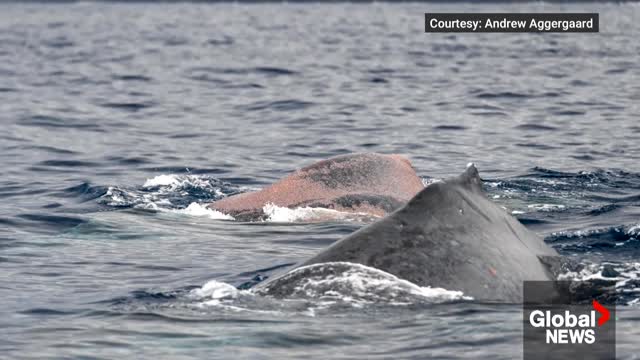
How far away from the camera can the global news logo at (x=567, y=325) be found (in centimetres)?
921

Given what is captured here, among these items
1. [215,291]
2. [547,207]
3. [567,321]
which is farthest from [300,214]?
[567,321]

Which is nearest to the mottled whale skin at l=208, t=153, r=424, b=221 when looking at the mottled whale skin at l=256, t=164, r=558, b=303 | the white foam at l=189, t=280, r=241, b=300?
the white foam at l=189, t=280, r=241, b=300

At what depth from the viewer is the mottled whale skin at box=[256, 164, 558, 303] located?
380 inches

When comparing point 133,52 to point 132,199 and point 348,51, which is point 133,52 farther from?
point 132,199

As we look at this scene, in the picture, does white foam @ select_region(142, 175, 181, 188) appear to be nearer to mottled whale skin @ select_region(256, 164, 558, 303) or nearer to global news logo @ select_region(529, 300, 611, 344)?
mottled whale skin @ select_region(256, 164, 558, 303)

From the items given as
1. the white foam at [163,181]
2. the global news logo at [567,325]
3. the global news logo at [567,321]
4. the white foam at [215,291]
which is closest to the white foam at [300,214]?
the white foam at [163,181]

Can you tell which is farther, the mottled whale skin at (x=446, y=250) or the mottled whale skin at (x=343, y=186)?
the mottled whale skin at (x=343, y=186)

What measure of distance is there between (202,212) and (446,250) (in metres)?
7.27

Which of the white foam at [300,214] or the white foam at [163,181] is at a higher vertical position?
the white foam at [163,181]

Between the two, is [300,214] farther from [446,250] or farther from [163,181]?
[446,250]

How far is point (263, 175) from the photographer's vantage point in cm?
2116

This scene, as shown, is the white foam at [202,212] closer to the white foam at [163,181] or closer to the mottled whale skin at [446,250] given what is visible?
the white foam at [163,181]

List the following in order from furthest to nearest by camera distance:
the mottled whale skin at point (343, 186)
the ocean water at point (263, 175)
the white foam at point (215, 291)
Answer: the mottled whale skin at point (343, 186)
the white foam at point (215, 291)
the ocean water at point (263, 175)

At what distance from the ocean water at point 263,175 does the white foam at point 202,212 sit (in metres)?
0.05
